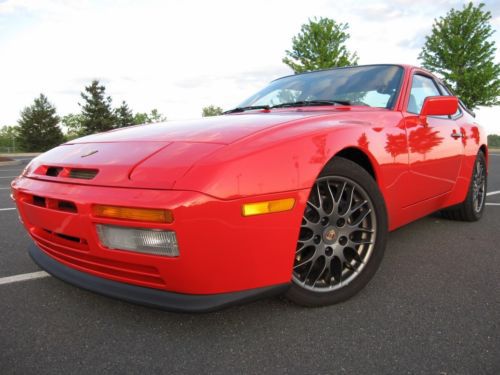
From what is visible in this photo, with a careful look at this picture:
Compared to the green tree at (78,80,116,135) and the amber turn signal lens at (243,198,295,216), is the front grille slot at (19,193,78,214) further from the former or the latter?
the green tree at (78,80,116,135)

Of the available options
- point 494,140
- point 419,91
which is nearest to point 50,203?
point 419,91

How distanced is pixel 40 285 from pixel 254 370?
1.38 meters

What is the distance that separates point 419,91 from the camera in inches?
115

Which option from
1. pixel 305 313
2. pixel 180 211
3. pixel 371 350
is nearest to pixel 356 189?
pixel 305 313

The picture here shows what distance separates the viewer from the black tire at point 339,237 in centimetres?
180

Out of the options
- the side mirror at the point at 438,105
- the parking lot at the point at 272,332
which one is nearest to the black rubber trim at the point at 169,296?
the parking lot at the point at 272,332

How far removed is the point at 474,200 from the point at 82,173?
3.29 m

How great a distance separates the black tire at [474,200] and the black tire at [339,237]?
73.2 inches

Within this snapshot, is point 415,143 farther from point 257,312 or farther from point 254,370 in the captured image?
point 254,370

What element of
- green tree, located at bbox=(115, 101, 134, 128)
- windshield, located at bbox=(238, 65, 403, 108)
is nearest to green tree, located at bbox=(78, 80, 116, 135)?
green tree, located at bbox=(115, 101, 134, 128)

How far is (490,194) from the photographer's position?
17.4 ft

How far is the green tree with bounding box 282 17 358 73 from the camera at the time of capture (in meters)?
21.4

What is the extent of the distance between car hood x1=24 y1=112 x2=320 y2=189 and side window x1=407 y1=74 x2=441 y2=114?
1165 mm

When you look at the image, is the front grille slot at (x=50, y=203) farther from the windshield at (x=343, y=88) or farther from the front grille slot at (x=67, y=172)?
the windshield at (x=343, y=88)
